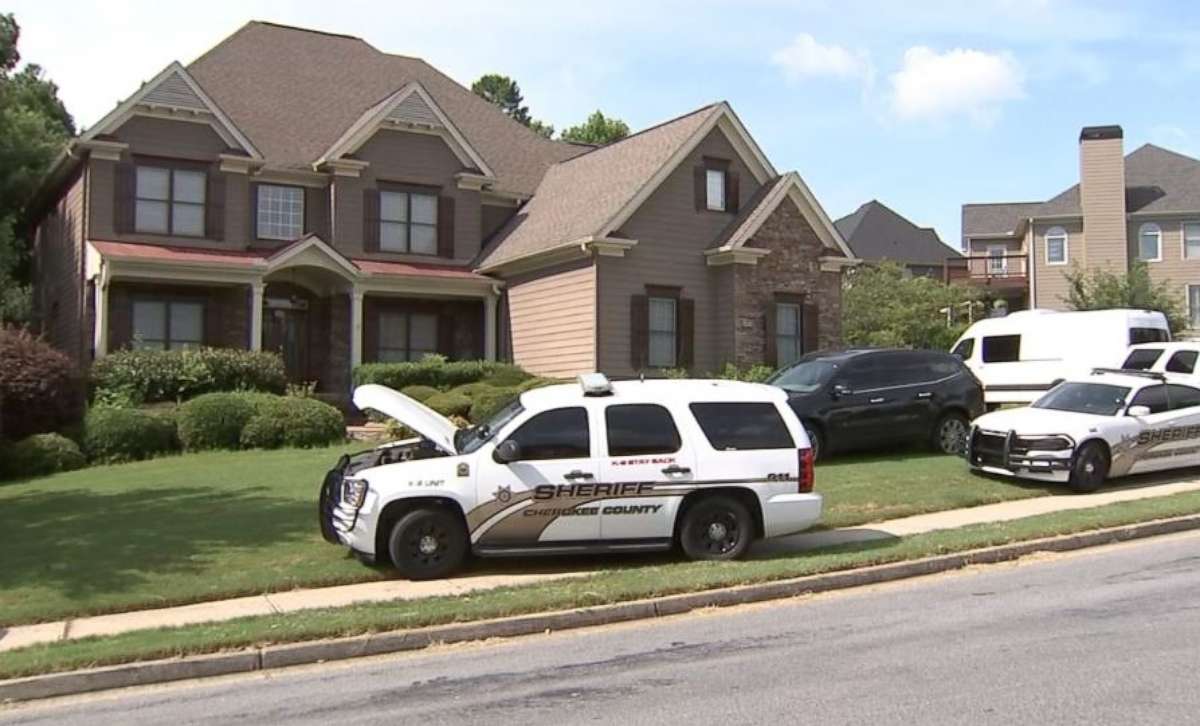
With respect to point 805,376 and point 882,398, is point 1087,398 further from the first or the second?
point 805,376

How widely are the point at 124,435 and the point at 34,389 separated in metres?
2.14

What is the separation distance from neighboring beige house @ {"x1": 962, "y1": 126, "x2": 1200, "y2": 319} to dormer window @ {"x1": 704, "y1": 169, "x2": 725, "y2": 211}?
21833 mm

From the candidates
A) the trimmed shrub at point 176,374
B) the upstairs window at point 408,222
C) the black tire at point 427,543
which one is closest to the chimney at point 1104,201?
the upstairs window at point 408,222

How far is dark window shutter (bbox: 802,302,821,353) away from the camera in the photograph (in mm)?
27344

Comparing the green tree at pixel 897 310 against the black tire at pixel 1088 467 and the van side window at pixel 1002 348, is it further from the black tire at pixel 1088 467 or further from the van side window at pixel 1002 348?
the black tire at pixel 1088 467

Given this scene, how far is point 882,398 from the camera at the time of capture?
17.0 m

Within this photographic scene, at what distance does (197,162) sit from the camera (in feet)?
85.4

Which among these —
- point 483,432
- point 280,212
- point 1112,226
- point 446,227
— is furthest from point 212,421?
point 1112,226

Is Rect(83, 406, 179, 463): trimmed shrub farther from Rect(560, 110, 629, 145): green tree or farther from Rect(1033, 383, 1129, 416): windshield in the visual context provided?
Rect(560, 110, 629, 145): green tree

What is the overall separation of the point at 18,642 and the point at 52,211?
2478 centimetres

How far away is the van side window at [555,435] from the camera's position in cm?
1056

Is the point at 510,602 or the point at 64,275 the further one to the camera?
the point at 64,275

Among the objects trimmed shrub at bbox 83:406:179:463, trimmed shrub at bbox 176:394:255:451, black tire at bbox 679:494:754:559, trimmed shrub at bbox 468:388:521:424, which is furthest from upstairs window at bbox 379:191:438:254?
black tire at bbox 679:494:754:559

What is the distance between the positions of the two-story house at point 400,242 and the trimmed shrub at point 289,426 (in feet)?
16.9
